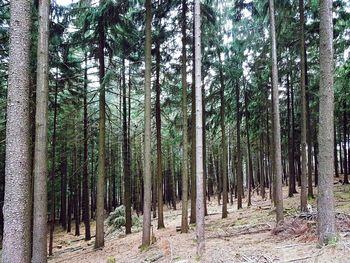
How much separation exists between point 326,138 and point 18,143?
6265 millimetres

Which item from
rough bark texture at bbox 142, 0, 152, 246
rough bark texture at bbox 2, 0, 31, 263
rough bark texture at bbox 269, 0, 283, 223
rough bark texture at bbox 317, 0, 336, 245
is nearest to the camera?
rough bark texture at bbox 2, 0, 31, 263

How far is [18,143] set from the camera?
604cm

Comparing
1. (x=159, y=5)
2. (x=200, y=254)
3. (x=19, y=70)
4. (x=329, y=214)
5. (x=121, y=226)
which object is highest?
(x=159, y=5)

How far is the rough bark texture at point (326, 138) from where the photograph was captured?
657cm

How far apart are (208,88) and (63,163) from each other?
11427 millimetres

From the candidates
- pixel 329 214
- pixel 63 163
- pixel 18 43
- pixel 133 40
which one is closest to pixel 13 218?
pixel 18 43

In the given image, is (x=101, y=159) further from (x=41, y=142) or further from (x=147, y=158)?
(x=41, y=142)

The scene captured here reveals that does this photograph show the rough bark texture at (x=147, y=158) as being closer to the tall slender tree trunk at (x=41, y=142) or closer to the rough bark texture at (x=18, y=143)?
the tall slender tree trunk at (x=41, y=142)

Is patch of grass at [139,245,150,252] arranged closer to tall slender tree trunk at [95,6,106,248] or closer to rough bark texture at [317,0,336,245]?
tall slender tree trunk at [95,6,106,248]

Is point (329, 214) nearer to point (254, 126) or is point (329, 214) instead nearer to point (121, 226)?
point (121, 226)

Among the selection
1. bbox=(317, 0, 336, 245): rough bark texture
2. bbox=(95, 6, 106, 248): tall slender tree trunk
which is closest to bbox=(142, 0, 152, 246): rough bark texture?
bbox=(95, 6, 106, 248): tall slender tree trunk

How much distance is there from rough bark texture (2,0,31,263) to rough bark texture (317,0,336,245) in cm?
606

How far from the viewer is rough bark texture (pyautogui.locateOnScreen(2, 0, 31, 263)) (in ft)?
19.4

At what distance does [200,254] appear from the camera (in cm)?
795
